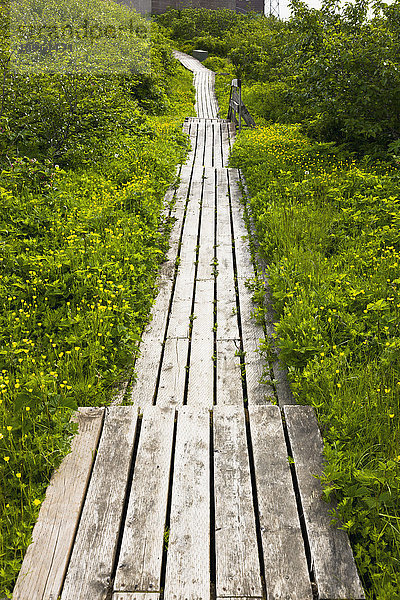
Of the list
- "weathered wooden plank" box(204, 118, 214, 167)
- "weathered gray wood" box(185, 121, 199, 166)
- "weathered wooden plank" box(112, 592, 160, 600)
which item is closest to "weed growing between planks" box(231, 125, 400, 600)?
"weathered wooden plank" box(112, 592, 160, 600)

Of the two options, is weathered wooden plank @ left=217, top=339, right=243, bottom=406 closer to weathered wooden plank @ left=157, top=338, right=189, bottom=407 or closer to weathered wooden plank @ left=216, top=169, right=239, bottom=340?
weathered wooden plank @ left=216, top=169, right=239, bottom=340

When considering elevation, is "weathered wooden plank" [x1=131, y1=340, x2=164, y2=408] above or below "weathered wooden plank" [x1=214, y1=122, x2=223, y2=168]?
below

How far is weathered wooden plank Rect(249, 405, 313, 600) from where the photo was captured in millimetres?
1970

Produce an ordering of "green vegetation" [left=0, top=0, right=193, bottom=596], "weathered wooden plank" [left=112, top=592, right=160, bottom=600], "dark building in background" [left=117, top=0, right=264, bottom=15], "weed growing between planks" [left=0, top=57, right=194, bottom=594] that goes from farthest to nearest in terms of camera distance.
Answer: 1. "dark building in background" [left=117, top=0, right=264, bottom=15]
2. "green vegetation" [left=0, top=0, right=193, bottom=596]
3. "weed growing between planks" [left=0, top=57, right=194, bottom=594]
4. "weathered wooden plank" [left=112, top=592, right=160, bottom=600]

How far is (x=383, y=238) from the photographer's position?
16.3 ft

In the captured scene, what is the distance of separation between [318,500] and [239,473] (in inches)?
16.1

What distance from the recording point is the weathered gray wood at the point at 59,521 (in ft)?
6.47

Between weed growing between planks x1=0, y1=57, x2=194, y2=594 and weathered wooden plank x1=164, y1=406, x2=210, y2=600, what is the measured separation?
64 centimetres

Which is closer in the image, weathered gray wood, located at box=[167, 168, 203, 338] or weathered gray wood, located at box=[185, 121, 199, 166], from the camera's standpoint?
weathered gray wood, located at box=[167, 168, 203, 338]

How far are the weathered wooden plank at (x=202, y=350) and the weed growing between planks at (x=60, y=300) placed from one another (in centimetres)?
47

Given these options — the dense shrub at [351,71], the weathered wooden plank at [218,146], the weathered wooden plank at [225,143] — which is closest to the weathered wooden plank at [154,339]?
the dense shrub at [351,71]

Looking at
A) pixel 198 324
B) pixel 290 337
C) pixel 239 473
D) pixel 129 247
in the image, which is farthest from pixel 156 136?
pixel 239 473

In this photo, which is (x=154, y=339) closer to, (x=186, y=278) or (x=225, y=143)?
(x=186, y=278)

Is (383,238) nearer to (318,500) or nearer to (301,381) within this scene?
(301,381)
